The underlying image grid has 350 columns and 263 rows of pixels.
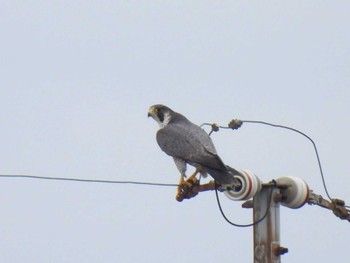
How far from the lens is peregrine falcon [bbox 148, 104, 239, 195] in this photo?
1127 centimetres

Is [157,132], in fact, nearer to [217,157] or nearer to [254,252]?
[217,157]

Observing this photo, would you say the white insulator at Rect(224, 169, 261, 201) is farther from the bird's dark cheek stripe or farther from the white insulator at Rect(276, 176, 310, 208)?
the bird's dark cheek stripe

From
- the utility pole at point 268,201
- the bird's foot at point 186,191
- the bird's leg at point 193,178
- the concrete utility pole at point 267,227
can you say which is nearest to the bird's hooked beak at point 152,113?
the bird's leg at point 193,178

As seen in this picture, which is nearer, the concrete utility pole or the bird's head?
the concrete utility pole

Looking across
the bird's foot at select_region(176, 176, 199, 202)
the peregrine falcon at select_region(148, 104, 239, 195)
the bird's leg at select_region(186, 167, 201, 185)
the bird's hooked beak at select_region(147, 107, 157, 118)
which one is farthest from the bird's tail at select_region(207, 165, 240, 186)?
the bird's hooked beak at select_region(147, 107, 157, 118)

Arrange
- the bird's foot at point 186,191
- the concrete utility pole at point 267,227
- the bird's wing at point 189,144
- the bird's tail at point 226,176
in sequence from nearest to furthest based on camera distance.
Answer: the concrete utility pole at point 267,227 → the bird's tail at point 226,176 → the bird's foot at point 186,191 → the bird's wing at point 189,144

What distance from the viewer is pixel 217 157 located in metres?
11.4

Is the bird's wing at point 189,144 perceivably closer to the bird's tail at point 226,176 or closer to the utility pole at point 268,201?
the bird's tail at point 226,176

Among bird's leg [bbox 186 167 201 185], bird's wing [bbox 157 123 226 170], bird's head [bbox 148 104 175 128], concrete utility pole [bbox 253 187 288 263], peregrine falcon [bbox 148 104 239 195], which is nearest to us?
concrete utility pole [bbox 253 187 288 263]

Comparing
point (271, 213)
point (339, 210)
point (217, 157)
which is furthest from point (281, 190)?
point (217, 157)

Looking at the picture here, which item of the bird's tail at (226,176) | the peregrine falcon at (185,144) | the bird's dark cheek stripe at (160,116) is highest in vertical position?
the bird's dark cheek stripe at (160,116)

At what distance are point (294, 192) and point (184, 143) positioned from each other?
305 cm

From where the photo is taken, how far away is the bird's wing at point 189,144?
11.5 m

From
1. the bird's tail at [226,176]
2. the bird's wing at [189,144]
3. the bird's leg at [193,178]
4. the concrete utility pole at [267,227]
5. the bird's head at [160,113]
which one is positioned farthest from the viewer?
the bird's head at [160,113]
